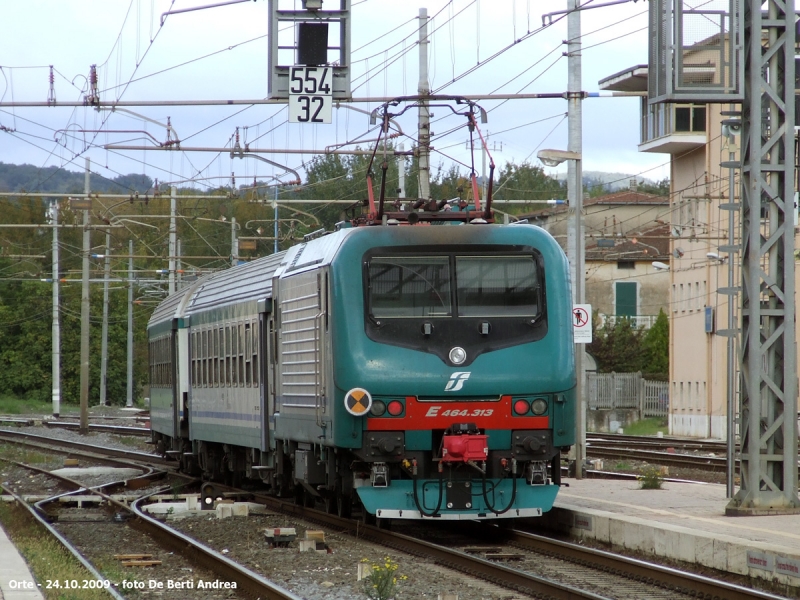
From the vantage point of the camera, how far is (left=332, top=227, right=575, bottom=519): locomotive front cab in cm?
1277

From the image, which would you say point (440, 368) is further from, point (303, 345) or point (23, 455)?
point (23, 455)

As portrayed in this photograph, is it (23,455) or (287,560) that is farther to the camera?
(23,455)

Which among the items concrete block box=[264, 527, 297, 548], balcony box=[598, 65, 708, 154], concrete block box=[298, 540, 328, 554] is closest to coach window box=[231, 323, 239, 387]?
concrete block box=[264, 527, 297, 548]

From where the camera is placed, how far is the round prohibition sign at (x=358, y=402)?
1273 centimetres

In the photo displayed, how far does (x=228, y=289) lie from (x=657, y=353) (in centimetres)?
4218

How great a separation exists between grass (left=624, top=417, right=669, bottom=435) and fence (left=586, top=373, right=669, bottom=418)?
1.66ft

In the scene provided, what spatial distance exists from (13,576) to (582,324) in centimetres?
1059

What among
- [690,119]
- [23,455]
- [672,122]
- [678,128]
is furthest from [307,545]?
[690,119]

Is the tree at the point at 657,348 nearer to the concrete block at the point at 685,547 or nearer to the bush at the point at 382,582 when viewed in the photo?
the concrete block at the point at 685,547

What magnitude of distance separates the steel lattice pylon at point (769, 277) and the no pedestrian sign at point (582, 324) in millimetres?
5126

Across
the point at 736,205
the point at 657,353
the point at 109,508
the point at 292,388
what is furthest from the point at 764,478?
the point at 657,353

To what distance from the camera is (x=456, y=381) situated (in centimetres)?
1286

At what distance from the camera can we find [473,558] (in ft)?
37.3

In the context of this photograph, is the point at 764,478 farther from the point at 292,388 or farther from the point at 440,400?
the point at 292,388
